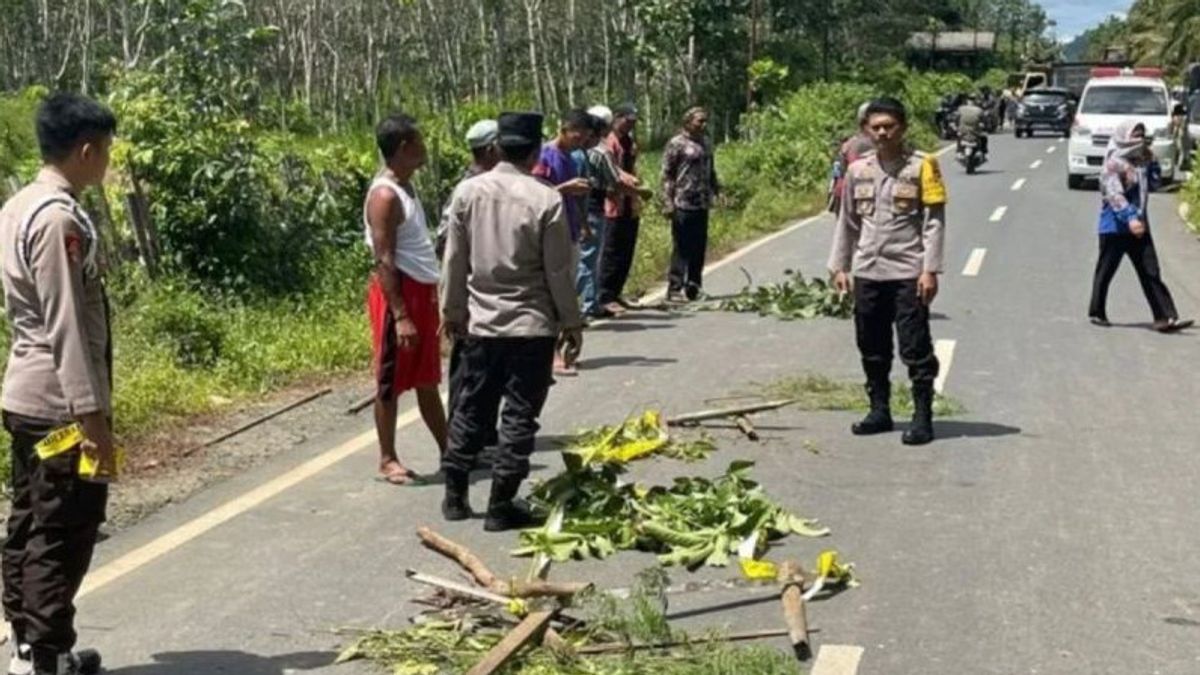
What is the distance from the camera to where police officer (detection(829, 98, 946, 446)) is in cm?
819

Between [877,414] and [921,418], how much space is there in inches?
11.9

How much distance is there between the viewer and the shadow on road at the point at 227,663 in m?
4.83

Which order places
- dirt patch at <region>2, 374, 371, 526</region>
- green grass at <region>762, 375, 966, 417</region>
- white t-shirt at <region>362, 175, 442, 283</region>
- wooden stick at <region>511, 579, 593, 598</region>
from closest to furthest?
wooden stick at <region>511, 579, 593, 598</region>, dirt patch at <region>2, 374, 371, 526</region>, white t-shirt at <region>362, 175, 442, 283</region>, green grass at <region>762, 375, 966, 417</region>

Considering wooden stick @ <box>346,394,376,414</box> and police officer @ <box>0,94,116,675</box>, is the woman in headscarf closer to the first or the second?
wooden stick @ <box>346,394,376,414</box>

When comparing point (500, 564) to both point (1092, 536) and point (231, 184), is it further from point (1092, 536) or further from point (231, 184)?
point (231, 184)

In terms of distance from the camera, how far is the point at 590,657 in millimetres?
4824

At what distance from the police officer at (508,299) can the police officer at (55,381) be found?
2154mm

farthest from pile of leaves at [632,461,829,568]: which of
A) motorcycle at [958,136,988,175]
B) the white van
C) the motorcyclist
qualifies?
motorcycle at [958,136,988,175]

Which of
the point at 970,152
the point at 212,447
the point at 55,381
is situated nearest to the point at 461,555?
the point at 55,381

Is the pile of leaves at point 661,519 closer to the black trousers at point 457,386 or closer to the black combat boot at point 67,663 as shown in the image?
the black trousers at point 457,386

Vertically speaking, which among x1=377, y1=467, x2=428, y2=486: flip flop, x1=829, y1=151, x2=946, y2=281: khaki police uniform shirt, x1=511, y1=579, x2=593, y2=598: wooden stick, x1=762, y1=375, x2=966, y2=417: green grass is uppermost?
x1=829, y1=151, x2=946, y2=281: khaki police uniform shirt

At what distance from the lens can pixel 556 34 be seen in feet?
149

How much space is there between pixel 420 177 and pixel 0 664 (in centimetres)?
1114

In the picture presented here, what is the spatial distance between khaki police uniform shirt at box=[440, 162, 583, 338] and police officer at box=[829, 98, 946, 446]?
244 centimetres
